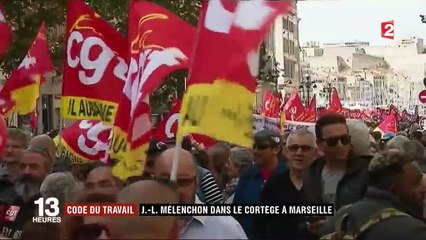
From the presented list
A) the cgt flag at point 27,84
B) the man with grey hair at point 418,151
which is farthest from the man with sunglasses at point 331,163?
the cgt flag at point 27,84

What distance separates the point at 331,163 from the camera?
568 cm

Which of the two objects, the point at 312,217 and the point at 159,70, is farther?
the point at 159,70

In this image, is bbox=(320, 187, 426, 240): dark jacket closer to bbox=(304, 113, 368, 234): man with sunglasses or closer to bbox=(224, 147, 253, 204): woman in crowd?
bbox=(304, 113, 368, 234): man with sunglasses

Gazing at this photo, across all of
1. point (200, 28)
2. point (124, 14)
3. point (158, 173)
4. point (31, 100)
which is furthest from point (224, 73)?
point (124, 14)

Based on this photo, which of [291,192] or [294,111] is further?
[294,111]

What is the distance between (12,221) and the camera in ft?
19.3

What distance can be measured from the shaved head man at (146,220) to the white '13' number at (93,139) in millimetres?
4761

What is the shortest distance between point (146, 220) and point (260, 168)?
3.29 meters

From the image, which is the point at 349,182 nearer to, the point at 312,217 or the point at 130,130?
the point at 312,217

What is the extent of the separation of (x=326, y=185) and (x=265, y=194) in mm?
361

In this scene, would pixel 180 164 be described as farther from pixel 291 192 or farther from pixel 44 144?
pixel 44 144

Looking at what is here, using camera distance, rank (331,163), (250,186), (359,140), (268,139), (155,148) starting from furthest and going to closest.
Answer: (155,148), (268,139), (250,186), (359,140), (331,163)

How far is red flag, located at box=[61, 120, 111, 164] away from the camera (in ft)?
28.2

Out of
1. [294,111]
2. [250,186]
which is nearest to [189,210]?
[250,186]
